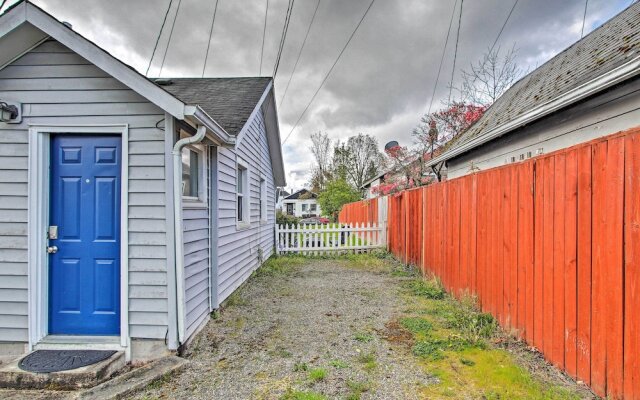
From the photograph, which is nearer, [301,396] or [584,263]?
[584,263]

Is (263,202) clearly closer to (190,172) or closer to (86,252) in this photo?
(190,172)

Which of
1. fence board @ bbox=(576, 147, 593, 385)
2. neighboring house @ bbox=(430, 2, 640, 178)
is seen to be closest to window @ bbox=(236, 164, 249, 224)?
neighboring house @ bbox=(430, 2, 640, 178)

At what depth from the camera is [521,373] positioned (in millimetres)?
2900

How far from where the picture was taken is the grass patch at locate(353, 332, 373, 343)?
3857mm

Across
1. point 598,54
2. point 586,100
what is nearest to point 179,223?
point 586,100

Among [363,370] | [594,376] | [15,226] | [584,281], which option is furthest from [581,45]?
[15,226]

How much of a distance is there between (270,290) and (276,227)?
427 cm

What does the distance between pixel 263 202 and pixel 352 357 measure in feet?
19.9

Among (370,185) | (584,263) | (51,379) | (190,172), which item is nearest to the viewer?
(584,263)

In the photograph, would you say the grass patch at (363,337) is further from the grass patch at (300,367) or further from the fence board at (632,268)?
the fence board at (632,268)

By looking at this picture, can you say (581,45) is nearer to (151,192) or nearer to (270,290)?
(270,290)

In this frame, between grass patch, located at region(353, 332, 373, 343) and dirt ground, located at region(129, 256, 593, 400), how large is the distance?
0.5 inches

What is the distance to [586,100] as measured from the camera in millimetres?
4496

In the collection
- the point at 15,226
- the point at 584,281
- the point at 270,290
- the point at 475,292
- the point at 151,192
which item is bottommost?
the point at 270,290
